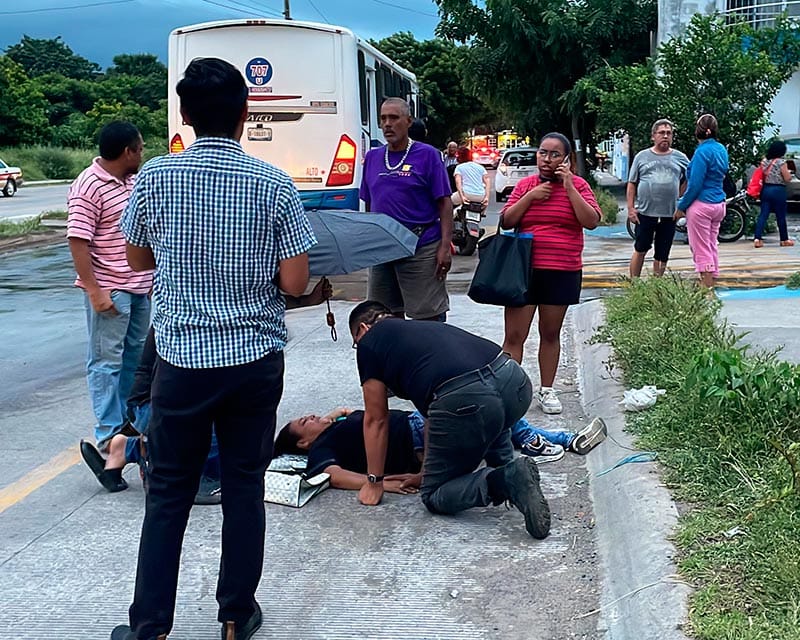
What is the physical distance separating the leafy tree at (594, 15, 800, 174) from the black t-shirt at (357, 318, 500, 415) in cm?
1170

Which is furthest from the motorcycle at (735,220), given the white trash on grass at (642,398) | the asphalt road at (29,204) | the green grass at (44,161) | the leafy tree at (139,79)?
the leafy tree at (139,79)

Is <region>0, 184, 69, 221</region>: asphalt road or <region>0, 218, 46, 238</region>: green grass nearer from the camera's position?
<region>0, 218, 46, 238</region>: green grass

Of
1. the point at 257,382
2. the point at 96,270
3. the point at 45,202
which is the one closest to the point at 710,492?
the point at 257,382

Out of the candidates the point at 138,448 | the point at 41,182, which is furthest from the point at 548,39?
the point at 41,182

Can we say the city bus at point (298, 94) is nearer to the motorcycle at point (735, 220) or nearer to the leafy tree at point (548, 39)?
the motorcycle at point (735, 220)

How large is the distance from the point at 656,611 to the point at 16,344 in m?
7.26

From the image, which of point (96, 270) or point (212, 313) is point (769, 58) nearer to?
point (96, 270)

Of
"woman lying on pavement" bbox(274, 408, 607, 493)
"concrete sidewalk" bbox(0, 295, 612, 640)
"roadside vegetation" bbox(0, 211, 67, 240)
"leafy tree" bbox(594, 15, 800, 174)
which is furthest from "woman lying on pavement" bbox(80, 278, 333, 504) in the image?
"roadside vegetation" bbox(0, 211, 67, 240)

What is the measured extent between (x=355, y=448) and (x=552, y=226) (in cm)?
190

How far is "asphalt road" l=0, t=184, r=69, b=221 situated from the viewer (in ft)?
86.8

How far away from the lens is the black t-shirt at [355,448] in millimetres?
4898

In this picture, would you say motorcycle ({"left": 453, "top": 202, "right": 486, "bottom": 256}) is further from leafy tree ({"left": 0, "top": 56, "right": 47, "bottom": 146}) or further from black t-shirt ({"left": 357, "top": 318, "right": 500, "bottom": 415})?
leafy tree ({"left": 0, "top": 56, "right": 47, "bottom": 146})

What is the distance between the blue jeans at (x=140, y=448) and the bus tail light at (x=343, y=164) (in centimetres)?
843

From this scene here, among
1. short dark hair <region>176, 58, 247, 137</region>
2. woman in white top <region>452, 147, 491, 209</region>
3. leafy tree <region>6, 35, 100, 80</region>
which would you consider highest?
leafy tree <region>6, 35, 100, 80</region>
